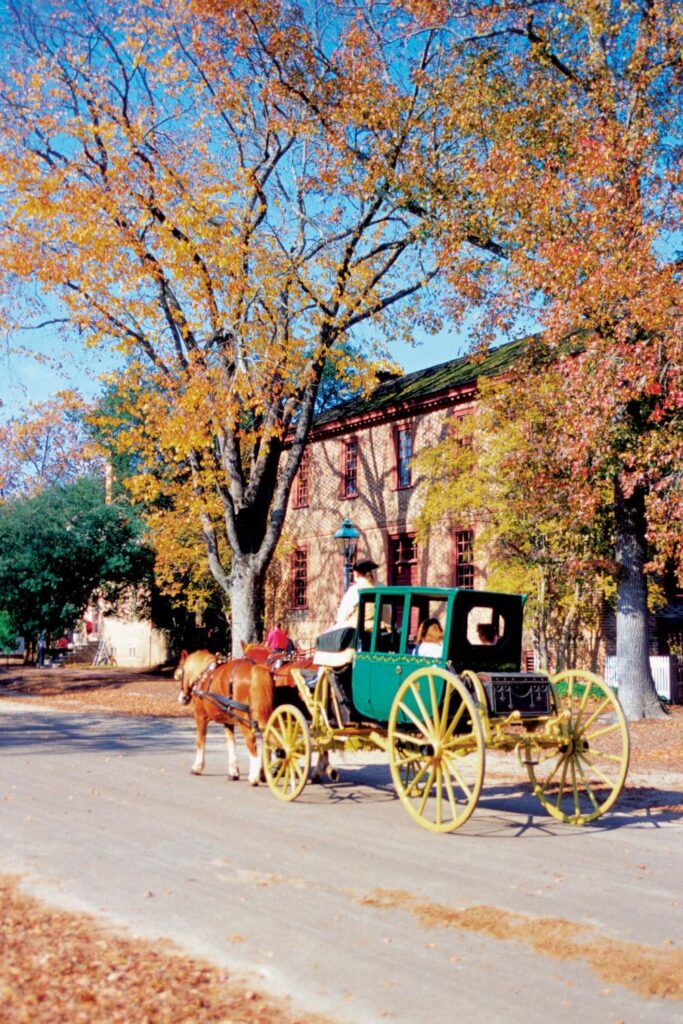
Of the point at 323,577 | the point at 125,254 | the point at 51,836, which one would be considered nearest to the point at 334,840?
the point at 51,836

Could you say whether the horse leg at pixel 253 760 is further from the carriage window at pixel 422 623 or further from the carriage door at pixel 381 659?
the carriage window at pixel 422 623

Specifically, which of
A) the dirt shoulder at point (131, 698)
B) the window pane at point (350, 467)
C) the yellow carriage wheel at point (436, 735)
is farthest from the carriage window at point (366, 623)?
the window pane at point (350, 467)

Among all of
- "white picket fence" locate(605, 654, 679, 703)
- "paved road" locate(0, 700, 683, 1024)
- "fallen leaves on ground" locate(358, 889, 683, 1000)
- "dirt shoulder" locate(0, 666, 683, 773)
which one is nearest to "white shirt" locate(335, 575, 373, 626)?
"paved road" locate(0, 700, 683, 1024)

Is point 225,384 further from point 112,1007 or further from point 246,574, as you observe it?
point 112,1007

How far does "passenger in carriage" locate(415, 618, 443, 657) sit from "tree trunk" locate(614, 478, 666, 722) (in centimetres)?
1104

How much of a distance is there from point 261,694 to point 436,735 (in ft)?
9.70

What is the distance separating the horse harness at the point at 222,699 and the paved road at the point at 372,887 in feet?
2.55

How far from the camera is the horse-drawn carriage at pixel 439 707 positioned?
9.17m

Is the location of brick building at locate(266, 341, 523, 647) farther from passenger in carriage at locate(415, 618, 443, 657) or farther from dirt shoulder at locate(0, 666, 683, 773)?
passenger in carriage at locate(415, 618, 443, 657)

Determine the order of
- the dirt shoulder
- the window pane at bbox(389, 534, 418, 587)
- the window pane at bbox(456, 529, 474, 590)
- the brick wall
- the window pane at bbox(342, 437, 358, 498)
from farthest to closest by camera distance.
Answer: the window pane at bbox(342, 437, 358, 498), the window pane at bbox(389, 534, 418, 587), the brick wall, the window pane at bbox(456, 529, 474, 590), the dirt shoulder

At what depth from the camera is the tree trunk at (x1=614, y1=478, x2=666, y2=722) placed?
20.4 meters

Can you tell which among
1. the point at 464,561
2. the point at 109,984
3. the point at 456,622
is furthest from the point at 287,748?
the point at 464,561

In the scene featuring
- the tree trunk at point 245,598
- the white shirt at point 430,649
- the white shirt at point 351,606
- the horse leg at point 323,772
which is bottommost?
the horse leg at point 323,772

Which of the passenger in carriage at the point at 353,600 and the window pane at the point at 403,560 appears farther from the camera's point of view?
the window pane at the point at 403,560
